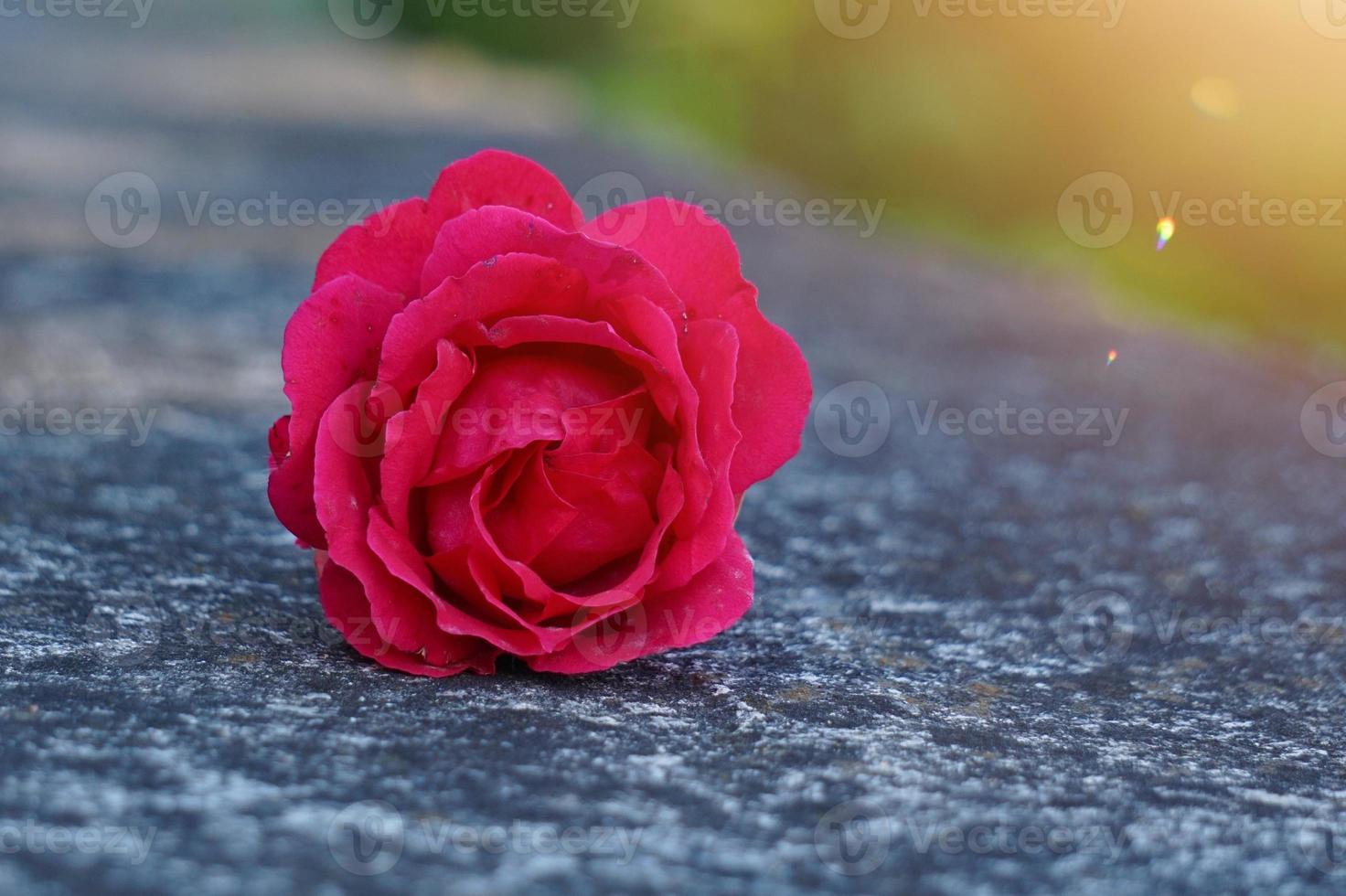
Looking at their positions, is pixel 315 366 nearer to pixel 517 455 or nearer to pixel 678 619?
pixel 517 455

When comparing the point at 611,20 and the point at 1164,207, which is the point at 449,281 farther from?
the point at 611,20

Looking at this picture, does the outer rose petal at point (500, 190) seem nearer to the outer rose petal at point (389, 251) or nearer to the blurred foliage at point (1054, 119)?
the outer rose petal at point (389, 251)

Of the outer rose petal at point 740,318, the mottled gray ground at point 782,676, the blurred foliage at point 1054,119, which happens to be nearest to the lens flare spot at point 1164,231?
the blurred foliage at point 1054,119

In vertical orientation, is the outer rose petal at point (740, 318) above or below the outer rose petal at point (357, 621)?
above

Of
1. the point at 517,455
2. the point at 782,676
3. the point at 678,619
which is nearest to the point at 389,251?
the point at 517,455

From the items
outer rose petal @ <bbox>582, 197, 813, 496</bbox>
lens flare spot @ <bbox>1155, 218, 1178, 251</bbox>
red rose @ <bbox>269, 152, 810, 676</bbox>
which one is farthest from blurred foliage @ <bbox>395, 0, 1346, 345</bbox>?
red rose @ <bbox>269, 152, 810, 676</bbox>

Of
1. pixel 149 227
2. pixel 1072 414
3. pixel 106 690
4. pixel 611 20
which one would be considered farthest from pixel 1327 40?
pixel 611 20
